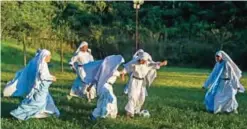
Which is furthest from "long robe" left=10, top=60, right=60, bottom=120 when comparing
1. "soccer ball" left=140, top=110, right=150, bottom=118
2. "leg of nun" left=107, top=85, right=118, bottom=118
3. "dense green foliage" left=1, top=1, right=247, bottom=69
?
"dense green foliage" left=1, top=1, right=247, bottom=69

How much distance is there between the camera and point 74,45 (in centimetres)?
4172

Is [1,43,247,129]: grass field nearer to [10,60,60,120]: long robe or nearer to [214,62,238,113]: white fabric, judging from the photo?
[10,60,60,120]: long robe

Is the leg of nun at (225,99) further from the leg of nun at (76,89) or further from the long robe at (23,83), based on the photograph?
the long robe at (23,83)

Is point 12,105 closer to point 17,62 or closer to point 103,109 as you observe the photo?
point 103,109

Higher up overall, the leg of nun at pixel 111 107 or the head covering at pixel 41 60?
the head covering at pixel 41 60

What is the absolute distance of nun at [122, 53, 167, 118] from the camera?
13406 millimetres

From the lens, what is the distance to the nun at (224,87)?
1461 centimetres

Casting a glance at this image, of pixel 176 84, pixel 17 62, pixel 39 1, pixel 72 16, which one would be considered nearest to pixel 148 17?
pixel 72 16

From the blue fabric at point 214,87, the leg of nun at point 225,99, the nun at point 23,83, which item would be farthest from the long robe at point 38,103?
the leg of nun at point 225,99

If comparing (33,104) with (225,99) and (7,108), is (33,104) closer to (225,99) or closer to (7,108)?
(7,108)

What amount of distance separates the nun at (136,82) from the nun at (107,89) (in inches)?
13.6

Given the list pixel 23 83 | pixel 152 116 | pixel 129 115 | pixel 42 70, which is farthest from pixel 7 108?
pixel 152 116

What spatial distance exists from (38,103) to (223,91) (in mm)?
5121

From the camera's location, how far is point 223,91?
14.8 m
